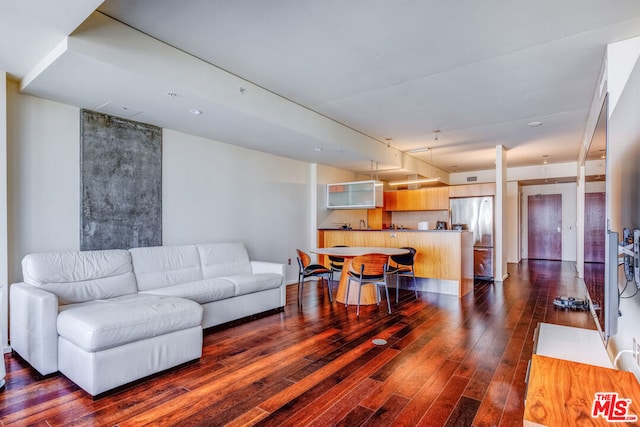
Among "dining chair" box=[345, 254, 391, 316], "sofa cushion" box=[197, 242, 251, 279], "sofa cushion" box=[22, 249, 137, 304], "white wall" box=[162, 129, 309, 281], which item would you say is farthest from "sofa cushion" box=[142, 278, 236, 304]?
"dining chair" box=[345, 254, 391, 316]

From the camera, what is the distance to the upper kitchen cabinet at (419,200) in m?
8.11

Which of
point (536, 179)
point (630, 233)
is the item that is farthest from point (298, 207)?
point (536, 179)

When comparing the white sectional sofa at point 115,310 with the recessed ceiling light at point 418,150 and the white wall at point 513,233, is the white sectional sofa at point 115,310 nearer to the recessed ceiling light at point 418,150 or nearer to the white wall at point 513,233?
the recessed ceiling light at point 418,150

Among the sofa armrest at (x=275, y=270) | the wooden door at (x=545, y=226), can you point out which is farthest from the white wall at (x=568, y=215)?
the sofa armrest at (x=275, y=270)

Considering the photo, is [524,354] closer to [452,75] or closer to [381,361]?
[381,361]

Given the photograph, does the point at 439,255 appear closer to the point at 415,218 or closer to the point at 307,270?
the point at 307,270

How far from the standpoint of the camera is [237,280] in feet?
13.4

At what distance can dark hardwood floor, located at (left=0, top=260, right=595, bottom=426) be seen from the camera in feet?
6.82

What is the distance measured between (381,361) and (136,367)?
1.94 m

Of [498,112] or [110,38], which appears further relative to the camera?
[498,112]

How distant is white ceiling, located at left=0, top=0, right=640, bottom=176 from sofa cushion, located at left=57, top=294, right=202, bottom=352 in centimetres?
196

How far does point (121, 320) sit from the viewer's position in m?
2.45

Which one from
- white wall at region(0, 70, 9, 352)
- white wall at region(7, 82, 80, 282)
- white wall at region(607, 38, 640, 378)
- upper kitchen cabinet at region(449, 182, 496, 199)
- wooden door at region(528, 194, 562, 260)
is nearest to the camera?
white wall at region(607, 38, 640, 378)

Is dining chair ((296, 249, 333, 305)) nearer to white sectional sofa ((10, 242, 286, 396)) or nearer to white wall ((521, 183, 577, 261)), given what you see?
white sectional sofa ((10, 242, 286, 396))
